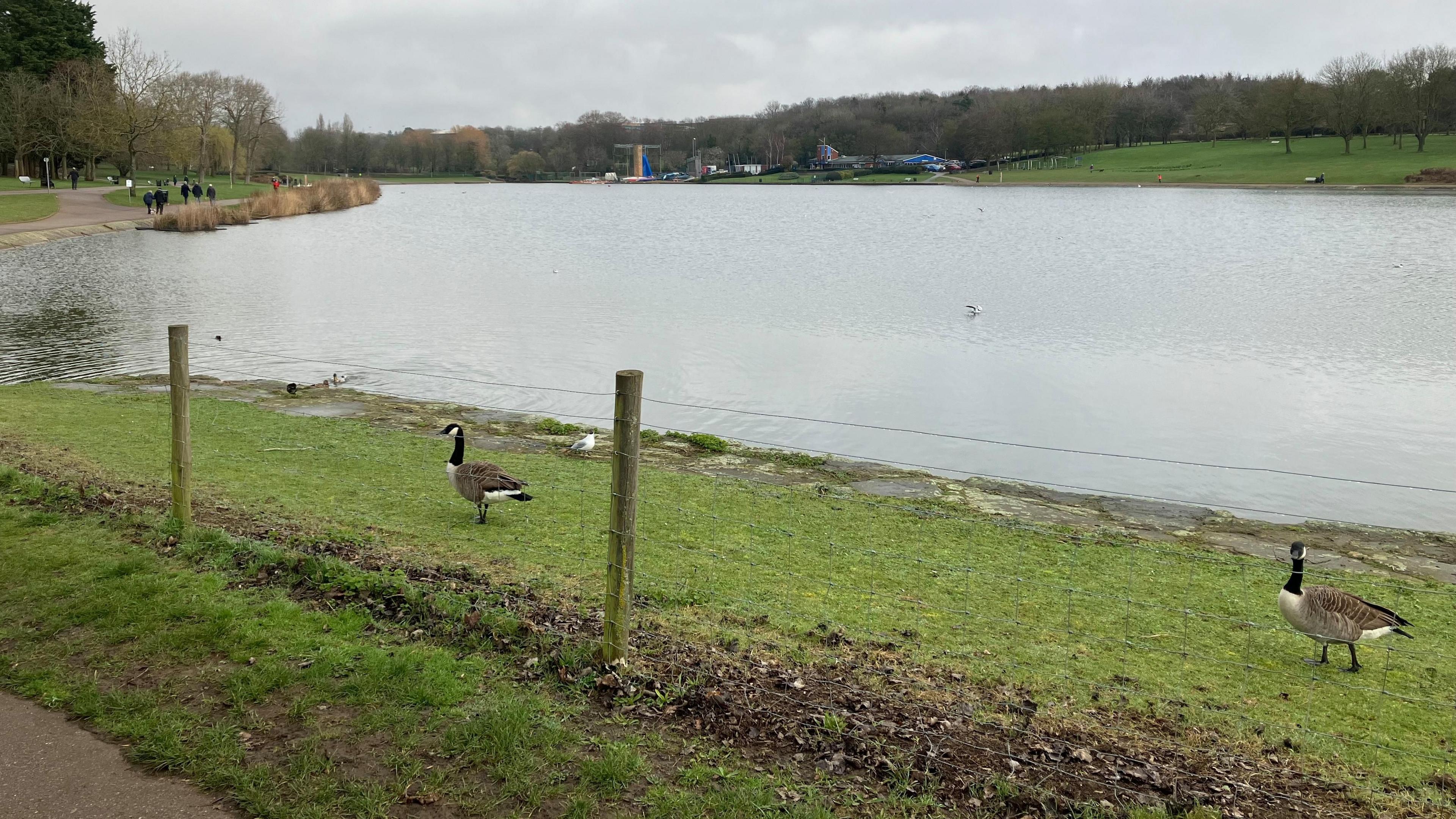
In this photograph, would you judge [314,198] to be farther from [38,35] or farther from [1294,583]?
[1294,583]

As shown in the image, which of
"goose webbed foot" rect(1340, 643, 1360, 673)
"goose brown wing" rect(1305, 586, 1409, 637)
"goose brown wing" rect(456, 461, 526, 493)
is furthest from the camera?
"goose brown wing" rect(456, 461, 526, 493)

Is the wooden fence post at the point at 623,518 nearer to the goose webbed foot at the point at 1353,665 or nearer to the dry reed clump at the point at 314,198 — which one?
the goose webbed foot at the point at 1353,665

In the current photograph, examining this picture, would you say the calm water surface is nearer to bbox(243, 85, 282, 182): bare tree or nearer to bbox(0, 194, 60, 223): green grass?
bbox(0, 194, 60, 223): green grass

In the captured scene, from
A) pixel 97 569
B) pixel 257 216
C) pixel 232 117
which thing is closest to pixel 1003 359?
pixel 97 569

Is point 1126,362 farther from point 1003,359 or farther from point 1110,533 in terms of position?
point 1110,533

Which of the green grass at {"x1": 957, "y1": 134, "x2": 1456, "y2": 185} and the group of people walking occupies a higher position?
the green grass at {"x1": 957, "y1": 134, "x2": 1456, "y2": 185}

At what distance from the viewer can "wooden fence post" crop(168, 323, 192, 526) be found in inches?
323

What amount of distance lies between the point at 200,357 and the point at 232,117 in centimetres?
9685

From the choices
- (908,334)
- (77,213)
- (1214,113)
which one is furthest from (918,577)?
(1214,113)

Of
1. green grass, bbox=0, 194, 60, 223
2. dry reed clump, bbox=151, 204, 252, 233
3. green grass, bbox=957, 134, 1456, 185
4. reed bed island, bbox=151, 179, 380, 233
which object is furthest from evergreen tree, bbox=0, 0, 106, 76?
green grass, bbox=957, 134, 1456, 185

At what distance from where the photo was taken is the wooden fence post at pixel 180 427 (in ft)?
26.9

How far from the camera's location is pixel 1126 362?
25609mm

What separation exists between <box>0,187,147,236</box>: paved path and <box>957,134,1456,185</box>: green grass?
105 meters

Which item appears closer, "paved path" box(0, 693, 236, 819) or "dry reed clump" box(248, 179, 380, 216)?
"paved path" box(0, 693, 236, 819)
